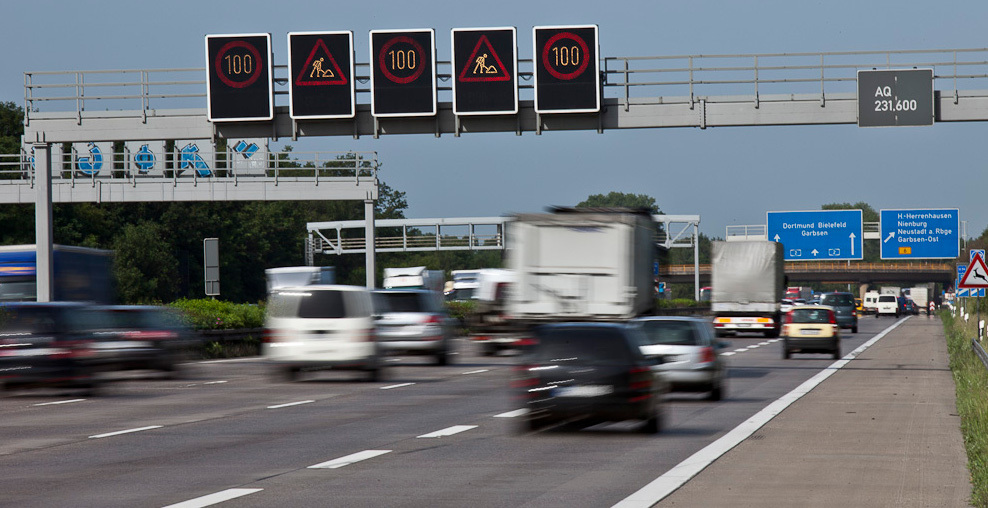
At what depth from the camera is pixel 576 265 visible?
2664 cm

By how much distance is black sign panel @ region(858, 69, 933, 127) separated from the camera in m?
27.4

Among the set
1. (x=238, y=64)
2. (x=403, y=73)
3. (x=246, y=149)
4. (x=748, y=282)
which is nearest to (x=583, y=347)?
(x=403, y=73)

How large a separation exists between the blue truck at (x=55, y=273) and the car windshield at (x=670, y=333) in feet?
78.3

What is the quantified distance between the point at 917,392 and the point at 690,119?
7.79 meters

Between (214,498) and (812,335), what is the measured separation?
91.8 feet

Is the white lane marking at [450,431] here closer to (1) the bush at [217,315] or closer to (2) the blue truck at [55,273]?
(1) the bush at [217,315]

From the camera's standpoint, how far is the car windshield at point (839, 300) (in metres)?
63.4

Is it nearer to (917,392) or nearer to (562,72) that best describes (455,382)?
(562,72)

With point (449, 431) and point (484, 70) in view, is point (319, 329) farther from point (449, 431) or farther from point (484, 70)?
point (449, 431)

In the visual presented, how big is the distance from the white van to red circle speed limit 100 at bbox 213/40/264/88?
5.38m

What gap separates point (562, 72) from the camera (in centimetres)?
2783

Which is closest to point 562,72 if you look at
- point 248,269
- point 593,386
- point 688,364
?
point 688,364

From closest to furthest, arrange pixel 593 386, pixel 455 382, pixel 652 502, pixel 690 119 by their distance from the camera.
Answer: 1. pixel 652 502
2. pixel 593 386
3. pixel 455 382
4. pixel 690 119

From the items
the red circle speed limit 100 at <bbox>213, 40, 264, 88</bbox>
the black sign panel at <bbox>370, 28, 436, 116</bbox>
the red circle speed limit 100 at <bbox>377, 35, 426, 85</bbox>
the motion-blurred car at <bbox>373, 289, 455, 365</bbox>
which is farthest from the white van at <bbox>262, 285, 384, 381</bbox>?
the motion-blurred car at <bbox>373, 289, 455, 365</bbox>
